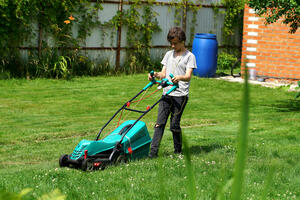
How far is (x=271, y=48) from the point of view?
1549 centimetres

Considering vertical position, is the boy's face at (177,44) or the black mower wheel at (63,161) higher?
the boy's face at (177,44)

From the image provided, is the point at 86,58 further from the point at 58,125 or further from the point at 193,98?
the point at 58,125

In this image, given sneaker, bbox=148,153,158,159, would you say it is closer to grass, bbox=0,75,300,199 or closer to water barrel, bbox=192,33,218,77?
grass, bbox=0,75,300,199

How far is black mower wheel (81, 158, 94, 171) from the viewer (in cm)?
566

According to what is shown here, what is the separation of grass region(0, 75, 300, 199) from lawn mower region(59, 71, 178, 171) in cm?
21

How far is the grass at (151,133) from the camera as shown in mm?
4449

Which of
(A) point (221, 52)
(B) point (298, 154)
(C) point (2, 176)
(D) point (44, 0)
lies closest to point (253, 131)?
(B) point (298, 154)

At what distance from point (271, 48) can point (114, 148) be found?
34.3ft

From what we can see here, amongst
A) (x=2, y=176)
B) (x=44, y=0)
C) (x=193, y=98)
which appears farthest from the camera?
(x=44, y=0)

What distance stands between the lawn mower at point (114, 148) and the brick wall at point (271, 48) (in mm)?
8974

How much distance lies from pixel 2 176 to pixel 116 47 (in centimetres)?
1133

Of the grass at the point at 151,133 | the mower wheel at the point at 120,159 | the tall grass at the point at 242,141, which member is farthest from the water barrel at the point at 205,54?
the tall grass at the point at 242,141

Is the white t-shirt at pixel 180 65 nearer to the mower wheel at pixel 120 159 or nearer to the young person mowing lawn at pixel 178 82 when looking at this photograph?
the young person mowing lawn at pixel 178 82

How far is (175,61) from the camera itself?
21.4ft
